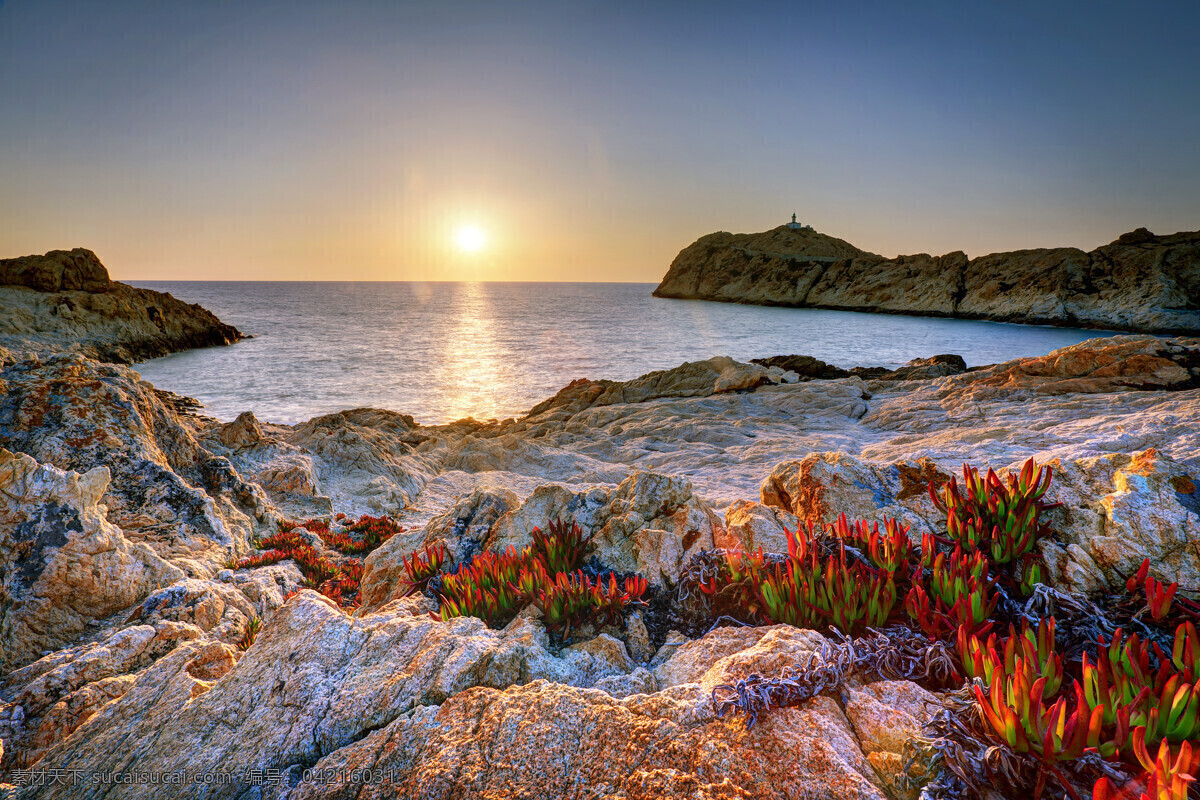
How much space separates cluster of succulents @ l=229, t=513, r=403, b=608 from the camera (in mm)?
5715

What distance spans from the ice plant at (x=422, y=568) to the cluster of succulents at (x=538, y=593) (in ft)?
0.82

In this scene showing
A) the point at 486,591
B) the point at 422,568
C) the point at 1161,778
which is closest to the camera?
the point at 1161,778

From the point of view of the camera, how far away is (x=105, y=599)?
4027mm

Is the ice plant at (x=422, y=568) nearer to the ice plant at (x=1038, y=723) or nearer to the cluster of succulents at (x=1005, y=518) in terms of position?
the ice plant at (x=1038, y=723)

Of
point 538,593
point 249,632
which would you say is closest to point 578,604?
point 538,593

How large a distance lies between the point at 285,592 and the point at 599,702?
465cm

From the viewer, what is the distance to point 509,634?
289 centimetres

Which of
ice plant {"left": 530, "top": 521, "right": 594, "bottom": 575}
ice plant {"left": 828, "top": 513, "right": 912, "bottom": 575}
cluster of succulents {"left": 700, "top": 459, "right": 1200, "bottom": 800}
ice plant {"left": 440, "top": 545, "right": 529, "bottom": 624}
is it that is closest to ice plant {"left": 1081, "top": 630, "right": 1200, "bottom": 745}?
cluster of succulents {"left": 700, "top": 459, "right": 1200, "bottom": 800}

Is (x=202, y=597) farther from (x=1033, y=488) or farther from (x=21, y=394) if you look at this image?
(x=1033, y=488)

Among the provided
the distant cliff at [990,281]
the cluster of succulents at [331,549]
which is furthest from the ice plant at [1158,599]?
the distant cliff at [990,281]

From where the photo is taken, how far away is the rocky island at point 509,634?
1.86 m

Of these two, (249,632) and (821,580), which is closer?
(821,580)

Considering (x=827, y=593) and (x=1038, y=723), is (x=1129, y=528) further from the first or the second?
(x=1038, y=723)

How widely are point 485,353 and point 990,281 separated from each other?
77322 millimetres
